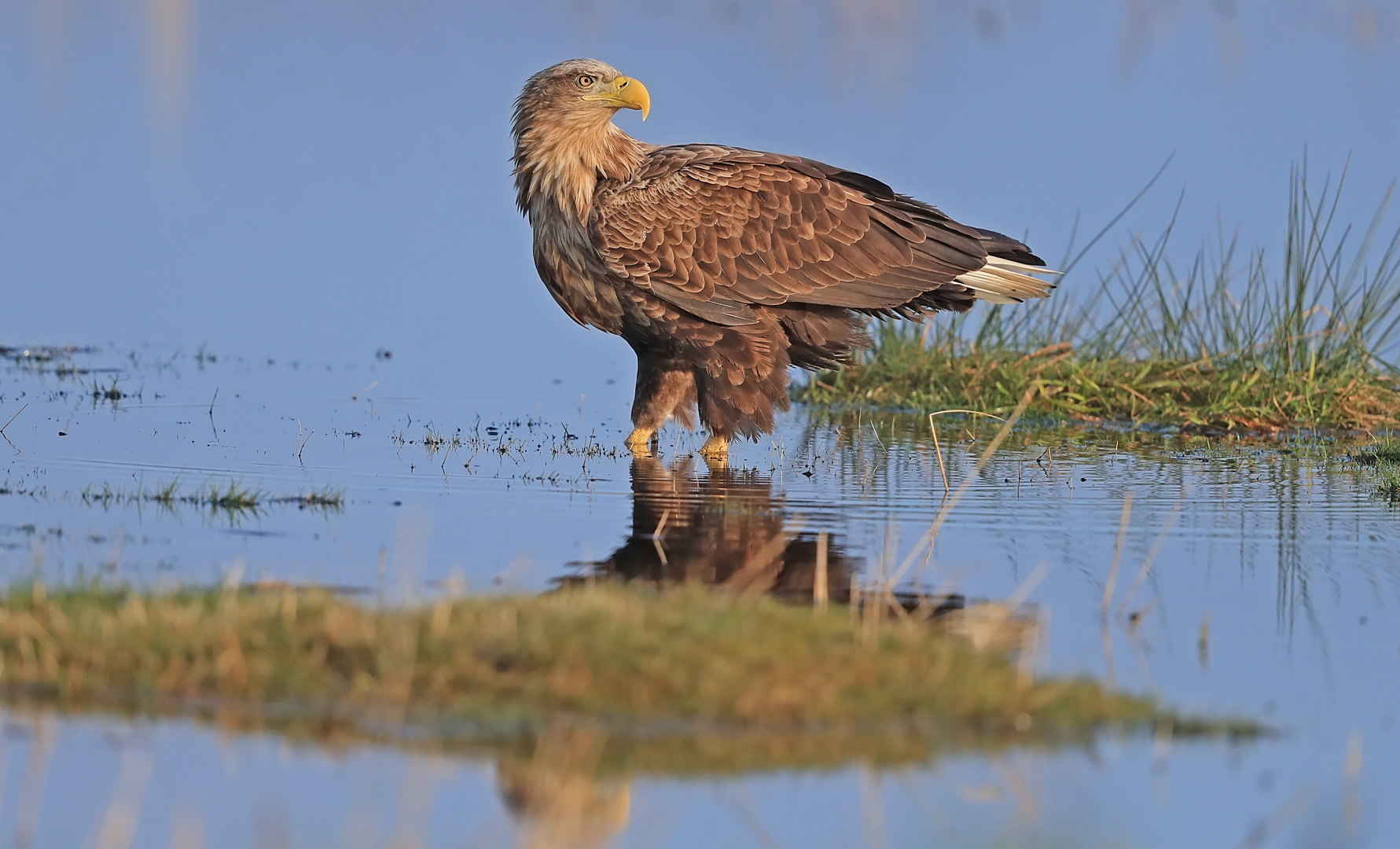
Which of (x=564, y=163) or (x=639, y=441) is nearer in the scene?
(x=564, y=163)

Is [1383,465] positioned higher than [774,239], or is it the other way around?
[774,239]

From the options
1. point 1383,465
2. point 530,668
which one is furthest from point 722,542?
point 1383,465

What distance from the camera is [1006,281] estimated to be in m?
11.9

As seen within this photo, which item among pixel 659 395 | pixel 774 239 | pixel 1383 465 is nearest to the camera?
pixel 1383 465

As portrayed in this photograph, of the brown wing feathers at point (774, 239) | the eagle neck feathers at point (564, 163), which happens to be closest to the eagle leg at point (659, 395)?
the brown wing feathers at point (774, 239)

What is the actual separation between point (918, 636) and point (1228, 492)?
182 inches

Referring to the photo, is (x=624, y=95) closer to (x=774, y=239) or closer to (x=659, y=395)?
(x=774, y=239)

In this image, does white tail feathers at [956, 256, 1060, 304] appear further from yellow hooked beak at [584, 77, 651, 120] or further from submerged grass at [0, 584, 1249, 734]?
submerged grass at [0, 584, 1249, 734]

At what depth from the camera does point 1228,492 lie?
33.2 ft

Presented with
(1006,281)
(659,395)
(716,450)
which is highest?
(1006,281)

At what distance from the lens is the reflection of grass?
548 cm

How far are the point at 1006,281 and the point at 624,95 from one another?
2.63m

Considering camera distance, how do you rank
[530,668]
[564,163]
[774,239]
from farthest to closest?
1. [774,239]
2. [564,163]
3. [530,668]

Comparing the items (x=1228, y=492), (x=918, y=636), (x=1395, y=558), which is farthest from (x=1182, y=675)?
(x=1228, y=492)
